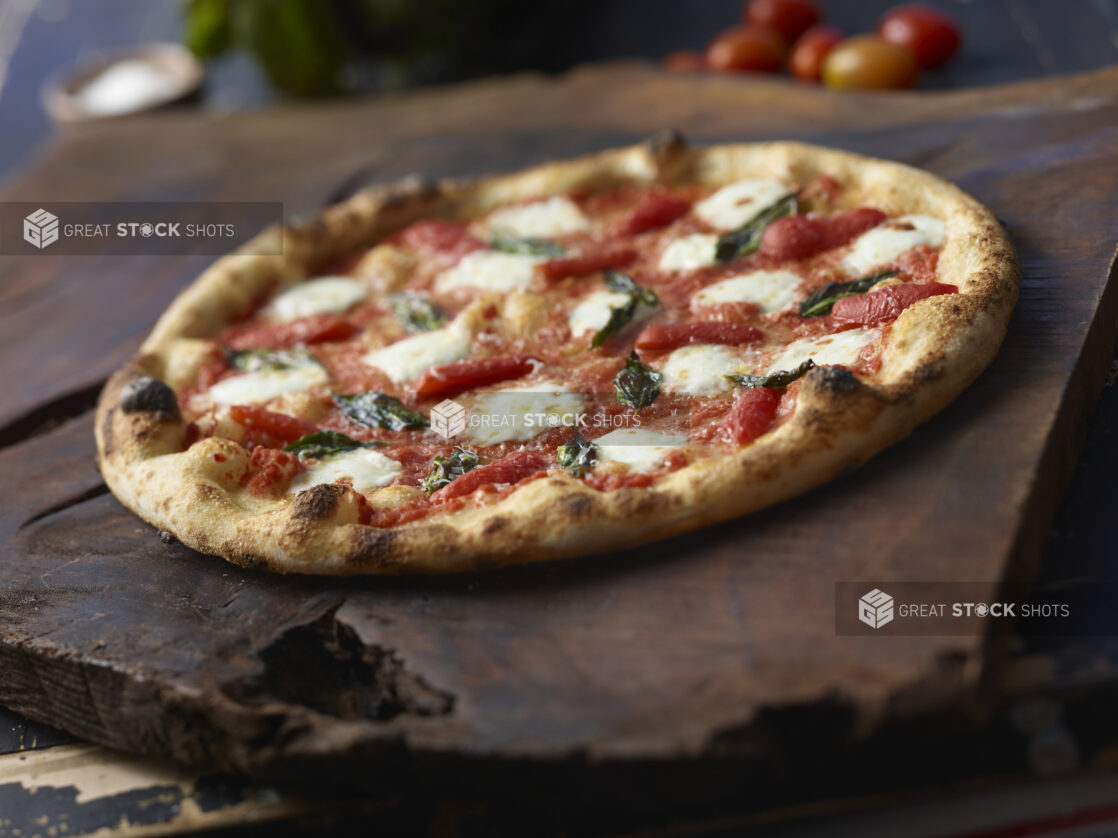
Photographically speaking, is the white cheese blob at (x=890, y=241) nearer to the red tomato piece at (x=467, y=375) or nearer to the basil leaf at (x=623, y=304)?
the basil leaf at (x=623, y=304)

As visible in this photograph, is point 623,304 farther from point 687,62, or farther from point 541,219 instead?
point 687,62

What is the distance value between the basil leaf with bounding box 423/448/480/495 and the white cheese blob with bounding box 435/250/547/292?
1.19 m

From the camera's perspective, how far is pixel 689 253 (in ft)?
15.1

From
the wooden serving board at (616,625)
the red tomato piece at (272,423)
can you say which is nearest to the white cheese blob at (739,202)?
the wooden serving board at (616,625)

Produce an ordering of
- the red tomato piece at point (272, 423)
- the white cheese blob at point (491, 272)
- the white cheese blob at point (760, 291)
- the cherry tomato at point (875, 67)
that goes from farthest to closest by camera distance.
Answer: the cherry tomato at point (875, 67), the white cheese blob at point (491, 272), the white cheese blob at point (760, 291), the red tomato piece at point (272, 423)

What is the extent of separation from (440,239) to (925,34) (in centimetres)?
368

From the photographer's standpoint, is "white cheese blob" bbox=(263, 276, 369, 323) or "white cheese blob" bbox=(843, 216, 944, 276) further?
"white cheese blob" bbox=(263, 276, 369, 323)

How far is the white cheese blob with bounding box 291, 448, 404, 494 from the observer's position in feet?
12.1

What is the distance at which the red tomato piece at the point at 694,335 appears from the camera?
13.0 feet

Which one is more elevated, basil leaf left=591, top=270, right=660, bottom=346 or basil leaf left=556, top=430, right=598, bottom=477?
basil leaf left=591, top=270, right=660, bottom=346

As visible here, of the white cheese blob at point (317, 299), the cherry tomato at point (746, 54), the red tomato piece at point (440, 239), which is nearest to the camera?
the white cheese blob at point (317, 299)

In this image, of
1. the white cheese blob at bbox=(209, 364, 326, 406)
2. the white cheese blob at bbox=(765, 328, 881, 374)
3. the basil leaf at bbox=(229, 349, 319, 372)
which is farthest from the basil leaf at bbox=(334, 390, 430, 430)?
the white cheese blob at bbox=(765, 328, 881, 374)

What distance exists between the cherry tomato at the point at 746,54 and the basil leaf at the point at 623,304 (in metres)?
3.56

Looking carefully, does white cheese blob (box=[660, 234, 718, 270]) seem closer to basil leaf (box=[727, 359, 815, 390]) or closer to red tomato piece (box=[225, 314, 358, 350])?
basil leaf (box=[727, 359, 815, 390])
